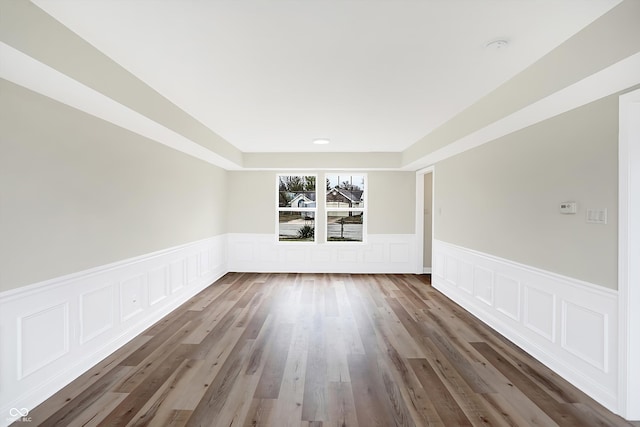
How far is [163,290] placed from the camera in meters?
3.95

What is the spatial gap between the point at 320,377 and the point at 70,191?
2.59 meters

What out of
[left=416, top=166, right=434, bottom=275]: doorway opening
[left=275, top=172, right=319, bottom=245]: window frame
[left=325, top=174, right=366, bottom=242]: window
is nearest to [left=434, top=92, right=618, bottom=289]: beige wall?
[left=416, top=166, right=434, bottom=275]: doorway opening

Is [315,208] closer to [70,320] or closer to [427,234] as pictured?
[427,234]

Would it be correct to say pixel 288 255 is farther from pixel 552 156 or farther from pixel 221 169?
pixel 552 156

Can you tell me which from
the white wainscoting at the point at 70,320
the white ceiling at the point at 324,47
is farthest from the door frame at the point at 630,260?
the white wainscoting at the point at 70,320

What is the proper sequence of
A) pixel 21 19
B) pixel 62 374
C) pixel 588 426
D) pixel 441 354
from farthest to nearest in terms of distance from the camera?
pixel 441 354, pixel 62 374, pixel 588 426, pixel 21 19

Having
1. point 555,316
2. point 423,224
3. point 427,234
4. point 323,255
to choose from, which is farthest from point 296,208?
point 555,316

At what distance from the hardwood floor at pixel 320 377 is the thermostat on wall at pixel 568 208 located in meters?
1.42

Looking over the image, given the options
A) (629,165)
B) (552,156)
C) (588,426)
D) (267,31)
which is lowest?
(588,426)

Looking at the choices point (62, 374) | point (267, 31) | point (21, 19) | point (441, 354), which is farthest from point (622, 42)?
point (62, 374)

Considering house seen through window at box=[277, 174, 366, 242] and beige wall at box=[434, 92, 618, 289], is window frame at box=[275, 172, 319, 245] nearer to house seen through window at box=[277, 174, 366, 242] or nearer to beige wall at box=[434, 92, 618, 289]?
house seen through window at box=[277, 174, 366, 242]

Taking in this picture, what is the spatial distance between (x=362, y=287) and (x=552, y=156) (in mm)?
3546

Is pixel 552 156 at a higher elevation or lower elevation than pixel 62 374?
higher

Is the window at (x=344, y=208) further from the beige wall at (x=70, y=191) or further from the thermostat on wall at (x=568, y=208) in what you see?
the thermostat on wall at (x=568, y=208)
